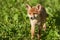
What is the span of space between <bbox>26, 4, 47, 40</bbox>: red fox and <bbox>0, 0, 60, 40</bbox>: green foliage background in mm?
220

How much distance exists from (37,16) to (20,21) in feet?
3.52

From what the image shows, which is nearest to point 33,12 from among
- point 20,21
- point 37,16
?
point 37,16

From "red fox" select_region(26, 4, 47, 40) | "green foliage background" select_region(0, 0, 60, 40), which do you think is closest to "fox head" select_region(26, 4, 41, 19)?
"red fox" select_region(26, 4, 47, 40)

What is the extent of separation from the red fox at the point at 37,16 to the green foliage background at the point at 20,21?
8.7 inches

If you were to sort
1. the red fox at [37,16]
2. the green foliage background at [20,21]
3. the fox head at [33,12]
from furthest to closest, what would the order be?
the green foliage background at [20,21], the red fox at [37,16], the fox head at [33,12]

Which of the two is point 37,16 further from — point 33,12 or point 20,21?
point 20,21

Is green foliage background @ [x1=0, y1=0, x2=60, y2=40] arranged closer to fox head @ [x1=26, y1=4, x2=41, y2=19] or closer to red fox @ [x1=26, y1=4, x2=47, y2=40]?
red fox @ [x1=26, y1=4, x2=47, y2=40]

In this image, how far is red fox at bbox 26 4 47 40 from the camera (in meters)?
8.52

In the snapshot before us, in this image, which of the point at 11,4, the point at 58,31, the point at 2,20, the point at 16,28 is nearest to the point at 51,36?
the point at 58,31

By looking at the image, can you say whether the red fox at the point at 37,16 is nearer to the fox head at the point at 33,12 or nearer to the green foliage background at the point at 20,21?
the fox head at the point at 33,12

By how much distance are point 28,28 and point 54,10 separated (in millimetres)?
1685

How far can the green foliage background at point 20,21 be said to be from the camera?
350 inches

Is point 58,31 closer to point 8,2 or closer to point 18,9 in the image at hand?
point 18,9

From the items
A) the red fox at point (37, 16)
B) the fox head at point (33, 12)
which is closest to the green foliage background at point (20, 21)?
the red fox at point (37, 16)
